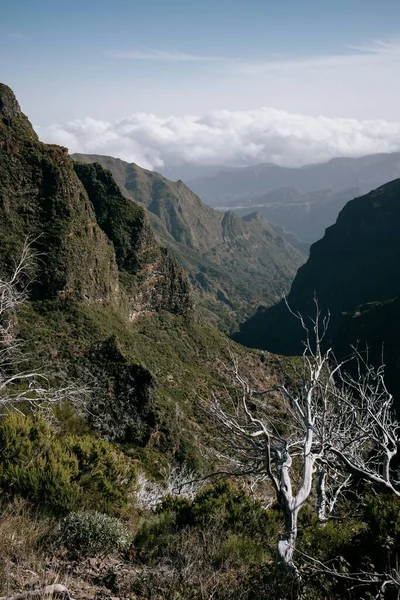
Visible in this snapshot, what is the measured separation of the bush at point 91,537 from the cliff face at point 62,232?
125ft

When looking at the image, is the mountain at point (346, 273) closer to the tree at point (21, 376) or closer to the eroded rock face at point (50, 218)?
the eroded rock face at point (50, 218)

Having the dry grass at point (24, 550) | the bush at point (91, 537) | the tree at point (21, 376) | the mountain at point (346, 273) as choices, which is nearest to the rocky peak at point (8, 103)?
the tree at point (21, 376)

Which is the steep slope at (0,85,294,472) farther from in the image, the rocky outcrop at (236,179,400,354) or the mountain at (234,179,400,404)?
the rocky outcrop at (236,179,400,354)

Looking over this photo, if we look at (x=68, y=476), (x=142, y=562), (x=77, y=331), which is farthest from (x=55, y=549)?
(x=77, y=331)

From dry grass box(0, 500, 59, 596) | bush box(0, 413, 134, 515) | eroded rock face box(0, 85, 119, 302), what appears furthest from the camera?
eroded rock face box(0, 85, 119, 302)

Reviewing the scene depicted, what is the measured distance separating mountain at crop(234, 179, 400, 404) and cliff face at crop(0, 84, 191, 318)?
7689cm

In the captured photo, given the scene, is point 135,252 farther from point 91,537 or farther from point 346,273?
point 346,273

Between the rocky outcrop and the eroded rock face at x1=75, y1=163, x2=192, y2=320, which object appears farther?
the rocky outcrop

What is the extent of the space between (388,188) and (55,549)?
194493 mm

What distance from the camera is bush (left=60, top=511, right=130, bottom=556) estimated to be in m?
6.26

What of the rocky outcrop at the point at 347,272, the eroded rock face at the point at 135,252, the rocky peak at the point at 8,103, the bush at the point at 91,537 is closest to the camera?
the bush at the point at 91,537

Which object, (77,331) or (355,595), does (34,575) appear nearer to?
(355,595)

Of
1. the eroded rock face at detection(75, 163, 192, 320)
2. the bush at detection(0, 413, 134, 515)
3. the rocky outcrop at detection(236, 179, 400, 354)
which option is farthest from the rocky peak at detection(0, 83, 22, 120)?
the rocky outcrop at detection(236, 179, 400, 354)

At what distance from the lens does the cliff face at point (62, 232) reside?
5097 centimetres
